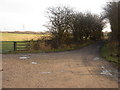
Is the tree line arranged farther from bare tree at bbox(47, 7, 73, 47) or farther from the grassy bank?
the grassy bank

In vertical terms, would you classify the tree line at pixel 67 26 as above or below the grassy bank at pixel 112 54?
above

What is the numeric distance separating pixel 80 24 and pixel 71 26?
3833 millimetres

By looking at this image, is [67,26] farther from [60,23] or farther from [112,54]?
[112,54]

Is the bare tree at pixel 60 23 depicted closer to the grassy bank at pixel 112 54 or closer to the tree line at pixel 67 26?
the tree line at pixel 67 26

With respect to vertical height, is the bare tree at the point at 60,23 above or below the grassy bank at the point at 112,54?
above

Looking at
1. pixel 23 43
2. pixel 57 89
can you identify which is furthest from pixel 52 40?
pixel 57 89

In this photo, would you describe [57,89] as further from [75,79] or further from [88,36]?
[88,36]

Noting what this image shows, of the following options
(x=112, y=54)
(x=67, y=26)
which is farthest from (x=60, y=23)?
(x=112, y=54)

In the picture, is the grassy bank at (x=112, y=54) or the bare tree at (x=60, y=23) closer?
the grassy bank at (x=112, y=54)

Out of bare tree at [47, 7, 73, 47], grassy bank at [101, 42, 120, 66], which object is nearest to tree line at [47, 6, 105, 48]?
bare tree at [47, 7, 73, 47]

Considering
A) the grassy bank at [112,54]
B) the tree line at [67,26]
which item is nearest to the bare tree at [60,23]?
the tree line at [67,26]

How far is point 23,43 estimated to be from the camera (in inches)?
730

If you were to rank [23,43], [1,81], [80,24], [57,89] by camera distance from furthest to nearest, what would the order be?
[80,24], [23,43], [1,81], [57,89]

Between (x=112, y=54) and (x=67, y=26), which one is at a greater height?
(x=67, y=26)
